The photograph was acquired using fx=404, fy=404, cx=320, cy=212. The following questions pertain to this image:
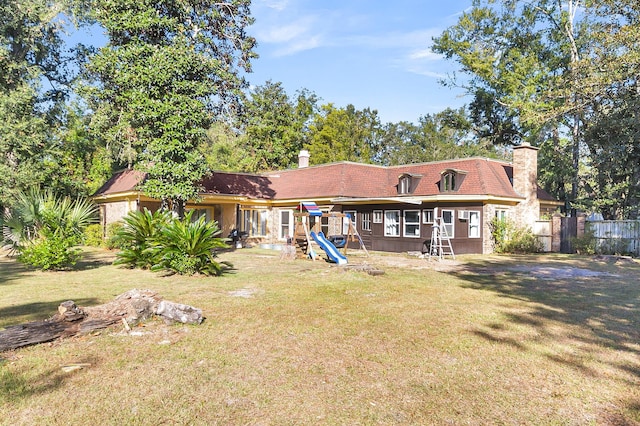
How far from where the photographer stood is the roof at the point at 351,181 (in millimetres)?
21188

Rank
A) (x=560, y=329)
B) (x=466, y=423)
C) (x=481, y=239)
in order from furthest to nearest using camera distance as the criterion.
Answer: (x=481, y=239)
(x=560, y=329)
(x=466, y=423)

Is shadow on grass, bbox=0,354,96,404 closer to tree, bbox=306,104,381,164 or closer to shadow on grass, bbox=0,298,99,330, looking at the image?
shadow on grass, bbox=0,298,99,330

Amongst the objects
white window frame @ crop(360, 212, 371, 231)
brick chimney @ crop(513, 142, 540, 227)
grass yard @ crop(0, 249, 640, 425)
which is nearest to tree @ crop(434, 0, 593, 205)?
brick chimney @ crop(513, 142, 540, 227)

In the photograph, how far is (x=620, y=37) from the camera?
18.0 meters

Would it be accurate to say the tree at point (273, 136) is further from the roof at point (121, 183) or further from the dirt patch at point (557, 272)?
the dirt patch at point (557, 272)

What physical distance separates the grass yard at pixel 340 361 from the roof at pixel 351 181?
1211cm

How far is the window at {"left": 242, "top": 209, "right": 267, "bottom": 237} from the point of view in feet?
86.3

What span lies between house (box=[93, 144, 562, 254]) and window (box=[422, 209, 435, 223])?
1.9 inches

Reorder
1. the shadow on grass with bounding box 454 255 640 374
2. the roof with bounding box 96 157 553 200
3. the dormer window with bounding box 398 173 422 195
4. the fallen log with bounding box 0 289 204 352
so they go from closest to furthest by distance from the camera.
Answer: the fallen log with bounding box 0 289 204 352, the shadow on grass with bounding box 454 255 640 374, the roof with bounding box 96 157 553 200, the dormer window with bounding box 398 173 422 195

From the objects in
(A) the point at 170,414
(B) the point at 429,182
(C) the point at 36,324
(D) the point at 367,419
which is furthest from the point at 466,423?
(B) the point at 429,182

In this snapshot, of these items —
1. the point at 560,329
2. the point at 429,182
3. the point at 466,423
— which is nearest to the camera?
the point at 466,423

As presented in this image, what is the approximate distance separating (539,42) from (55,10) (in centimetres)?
3212

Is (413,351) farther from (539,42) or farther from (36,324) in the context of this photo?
(539,42)

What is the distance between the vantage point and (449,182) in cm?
2112
